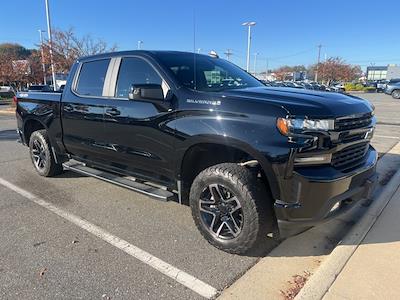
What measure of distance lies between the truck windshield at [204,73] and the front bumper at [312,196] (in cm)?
136

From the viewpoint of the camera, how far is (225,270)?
309 cm

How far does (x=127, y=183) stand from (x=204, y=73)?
1.58 metres

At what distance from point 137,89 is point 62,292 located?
1946 millimetres

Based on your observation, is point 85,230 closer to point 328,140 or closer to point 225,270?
point 225,270

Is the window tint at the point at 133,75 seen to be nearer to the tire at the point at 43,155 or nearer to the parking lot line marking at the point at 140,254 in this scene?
the parking lot line marking at the point at 140,254

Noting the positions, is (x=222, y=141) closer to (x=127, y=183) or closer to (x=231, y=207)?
(x=231, y=207)

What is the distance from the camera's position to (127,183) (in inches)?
168

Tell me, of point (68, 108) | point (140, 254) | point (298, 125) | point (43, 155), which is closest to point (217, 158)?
point (298, 125)

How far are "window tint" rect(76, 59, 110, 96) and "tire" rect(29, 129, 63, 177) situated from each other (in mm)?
1269

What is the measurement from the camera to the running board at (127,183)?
12.5 feet

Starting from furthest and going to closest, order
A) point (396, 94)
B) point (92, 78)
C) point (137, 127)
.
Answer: point (396, 94) → point (92, 78) → point (137, 127)

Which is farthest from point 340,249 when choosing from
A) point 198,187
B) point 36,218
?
point 36,218

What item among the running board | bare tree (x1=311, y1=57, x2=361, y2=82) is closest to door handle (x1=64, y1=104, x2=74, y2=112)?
the running board

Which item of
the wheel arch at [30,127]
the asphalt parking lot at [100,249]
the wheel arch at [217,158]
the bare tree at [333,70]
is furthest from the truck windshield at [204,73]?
the bare tree at [333,70]
